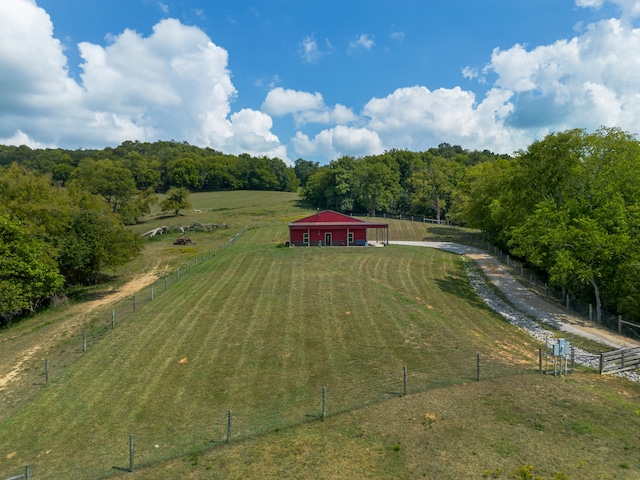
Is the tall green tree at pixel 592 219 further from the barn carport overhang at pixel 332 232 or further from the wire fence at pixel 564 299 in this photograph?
the barn carport overhang at pixel 332 232

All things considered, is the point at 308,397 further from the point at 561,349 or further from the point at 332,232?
the point at 332,232

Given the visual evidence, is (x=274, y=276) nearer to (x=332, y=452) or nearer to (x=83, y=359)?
(x=83, y=359)

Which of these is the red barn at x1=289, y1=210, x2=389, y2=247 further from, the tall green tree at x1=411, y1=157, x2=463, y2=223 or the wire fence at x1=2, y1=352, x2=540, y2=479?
the tall green tree at x1=411, y1=157, x2=463, y2=223

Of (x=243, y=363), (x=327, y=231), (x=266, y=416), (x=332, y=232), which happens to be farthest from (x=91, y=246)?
(x=266, y=416)

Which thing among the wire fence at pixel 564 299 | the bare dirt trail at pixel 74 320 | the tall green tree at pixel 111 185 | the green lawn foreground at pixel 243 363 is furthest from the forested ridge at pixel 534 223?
the tall green tree at pixel 111 185

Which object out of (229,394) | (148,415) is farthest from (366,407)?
(148,415)

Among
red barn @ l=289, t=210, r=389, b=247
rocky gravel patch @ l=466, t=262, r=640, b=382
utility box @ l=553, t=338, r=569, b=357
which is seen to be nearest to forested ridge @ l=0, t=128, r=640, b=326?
rocky gravel patch @ l=466, t=262, r=640, b=382
